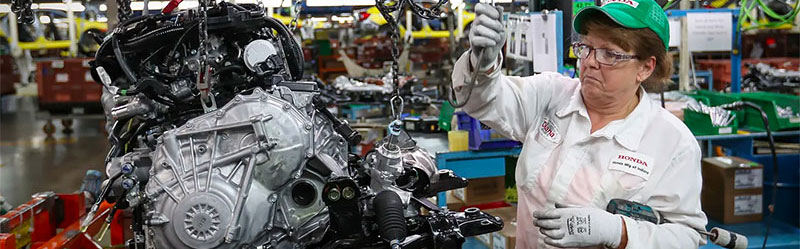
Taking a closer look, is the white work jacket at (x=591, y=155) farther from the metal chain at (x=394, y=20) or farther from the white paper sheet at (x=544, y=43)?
the white paper sheet at (x=544, y=43)

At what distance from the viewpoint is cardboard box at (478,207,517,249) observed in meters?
3.84

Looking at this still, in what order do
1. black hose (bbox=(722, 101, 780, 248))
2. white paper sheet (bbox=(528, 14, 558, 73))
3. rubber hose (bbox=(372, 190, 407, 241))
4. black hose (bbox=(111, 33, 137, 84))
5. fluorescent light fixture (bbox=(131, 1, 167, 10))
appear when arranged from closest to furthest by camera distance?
rubber hose (bbox=(372, 190, 407, 241)), black hose (bbox=(111, 33, 137, 84)), white paper sheet (bbox=(528, 14, 558, 73)), fluorescent light fixture (bbox=(131, 1, 167, 10)), black hose (bbox=(722, 101, 780, 248))

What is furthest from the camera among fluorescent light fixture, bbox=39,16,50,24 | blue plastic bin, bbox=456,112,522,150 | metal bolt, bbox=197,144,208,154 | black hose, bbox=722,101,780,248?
fluorescent light fixture, bbox=39,16,50,24

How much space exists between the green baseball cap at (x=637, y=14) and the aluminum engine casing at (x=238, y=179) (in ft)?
3.98

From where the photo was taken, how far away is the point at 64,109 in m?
12.7

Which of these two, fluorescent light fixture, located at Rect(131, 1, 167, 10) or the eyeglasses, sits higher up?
fluorescent light fixture, located at Rect(131, 1, 167, 10)

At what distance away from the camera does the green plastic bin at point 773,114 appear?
15.2 ft

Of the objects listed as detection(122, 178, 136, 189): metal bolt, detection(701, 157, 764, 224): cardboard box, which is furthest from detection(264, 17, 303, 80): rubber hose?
detection(701, 157, 764, 224): cardboard box

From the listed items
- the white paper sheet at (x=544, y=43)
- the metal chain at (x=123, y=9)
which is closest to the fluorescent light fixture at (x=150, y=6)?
the metal chain at (x=123, y=9)

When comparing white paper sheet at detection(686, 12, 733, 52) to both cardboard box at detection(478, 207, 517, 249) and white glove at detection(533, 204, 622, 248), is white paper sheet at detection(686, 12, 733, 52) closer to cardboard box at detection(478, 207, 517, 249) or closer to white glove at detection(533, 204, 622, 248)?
cardboard box at detection(478, 207, 517, 249)

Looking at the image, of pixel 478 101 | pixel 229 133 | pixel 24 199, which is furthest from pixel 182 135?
pixel 24 199

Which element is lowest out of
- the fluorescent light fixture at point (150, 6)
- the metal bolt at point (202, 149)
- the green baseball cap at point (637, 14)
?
the metal bolt at point (202, 149)

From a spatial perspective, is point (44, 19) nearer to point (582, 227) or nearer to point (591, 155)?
point (591, 155)

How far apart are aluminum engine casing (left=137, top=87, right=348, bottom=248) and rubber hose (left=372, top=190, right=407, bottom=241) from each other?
13.6 inches
